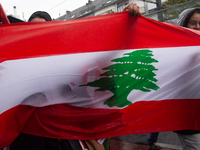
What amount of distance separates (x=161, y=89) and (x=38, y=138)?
1.21 m

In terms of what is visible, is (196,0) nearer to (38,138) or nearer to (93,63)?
(93,63)

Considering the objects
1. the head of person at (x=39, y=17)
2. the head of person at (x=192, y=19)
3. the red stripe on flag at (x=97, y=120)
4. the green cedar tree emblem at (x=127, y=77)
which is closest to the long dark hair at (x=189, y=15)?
the head of person at (x=192, y=19)

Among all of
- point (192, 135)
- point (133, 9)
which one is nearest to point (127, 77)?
point (133, 9)

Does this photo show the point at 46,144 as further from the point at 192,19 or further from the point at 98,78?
the point at 192,19

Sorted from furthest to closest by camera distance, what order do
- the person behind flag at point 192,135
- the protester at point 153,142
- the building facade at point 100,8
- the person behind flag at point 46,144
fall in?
the building facade at point 100,8 < the protester at point 153,142 < the person behind flag at point 192,135 < the person behind flag at point 46,144

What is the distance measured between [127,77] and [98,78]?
0.96 ft

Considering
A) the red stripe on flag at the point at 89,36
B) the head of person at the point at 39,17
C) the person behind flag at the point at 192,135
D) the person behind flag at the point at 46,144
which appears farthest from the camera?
the head of person at the point at 39,17

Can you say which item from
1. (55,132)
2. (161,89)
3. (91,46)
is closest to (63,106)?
(55,132)

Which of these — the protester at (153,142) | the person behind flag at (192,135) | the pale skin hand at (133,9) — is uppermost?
the pale skin hand at (133,9)

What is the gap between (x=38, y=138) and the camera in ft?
5.16

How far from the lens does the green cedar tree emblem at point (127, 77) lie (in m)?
1.75

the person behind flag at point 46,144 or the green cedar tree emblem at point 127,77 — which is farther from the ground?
the green cedar tree emblem at point 127,77

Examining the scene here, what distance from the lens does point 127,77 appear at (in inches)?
72.0

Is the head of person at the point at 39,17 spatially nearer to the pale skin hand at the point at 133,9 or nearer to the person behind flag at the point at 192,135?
the pale skin hand at the point at 133,9
